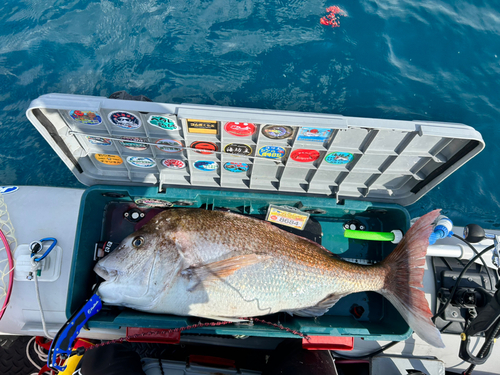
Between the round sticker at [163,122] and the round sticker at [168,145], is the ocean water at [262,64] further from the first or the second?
the round sticker at [163,122]

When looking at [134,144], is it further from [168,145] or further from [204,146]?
[204,146]

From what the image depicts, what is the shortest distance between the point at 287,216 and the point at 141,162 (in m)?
1.39

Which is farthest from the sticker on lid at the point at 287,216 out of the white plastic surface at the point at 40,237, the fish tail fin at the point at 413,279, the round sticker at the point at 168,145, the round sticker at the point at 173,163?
the white plastic surface at the point at 40,237

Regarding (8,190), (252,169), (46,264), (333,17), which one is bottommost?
(46,264)

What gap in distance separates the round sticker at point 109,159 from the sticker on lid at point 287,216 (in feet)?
4.58

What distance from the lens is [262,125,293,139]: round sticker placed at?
1869mm

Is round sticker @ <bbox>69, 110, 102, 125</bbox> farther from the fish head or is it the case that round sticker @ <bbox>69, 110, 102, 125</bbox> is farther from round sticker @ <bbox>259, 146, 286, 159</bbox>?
round sticker @ <bbox>259, 146, 286, 159</bbox>

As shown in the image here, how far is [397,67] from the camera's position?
3.35 meters

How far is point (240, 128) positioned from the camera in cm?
192

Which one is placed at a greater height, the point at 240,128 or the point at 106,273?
the point at 240,128

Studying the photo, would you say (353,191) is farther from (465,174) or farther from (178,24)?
(178,24)

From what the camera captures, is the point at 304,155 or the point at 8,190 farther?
the point at 8,190

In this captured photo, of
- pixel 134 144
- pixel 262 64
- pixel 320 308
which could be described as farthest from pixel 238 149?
pixel 262 64

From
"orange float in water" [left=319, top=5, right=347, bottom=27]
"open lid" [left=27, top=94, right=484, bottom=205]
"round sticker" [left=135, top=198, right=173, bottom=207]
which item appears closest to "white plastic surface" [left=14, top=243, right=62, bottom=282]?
"open lid" [left=27, top=94, right=484, bottom=205]
